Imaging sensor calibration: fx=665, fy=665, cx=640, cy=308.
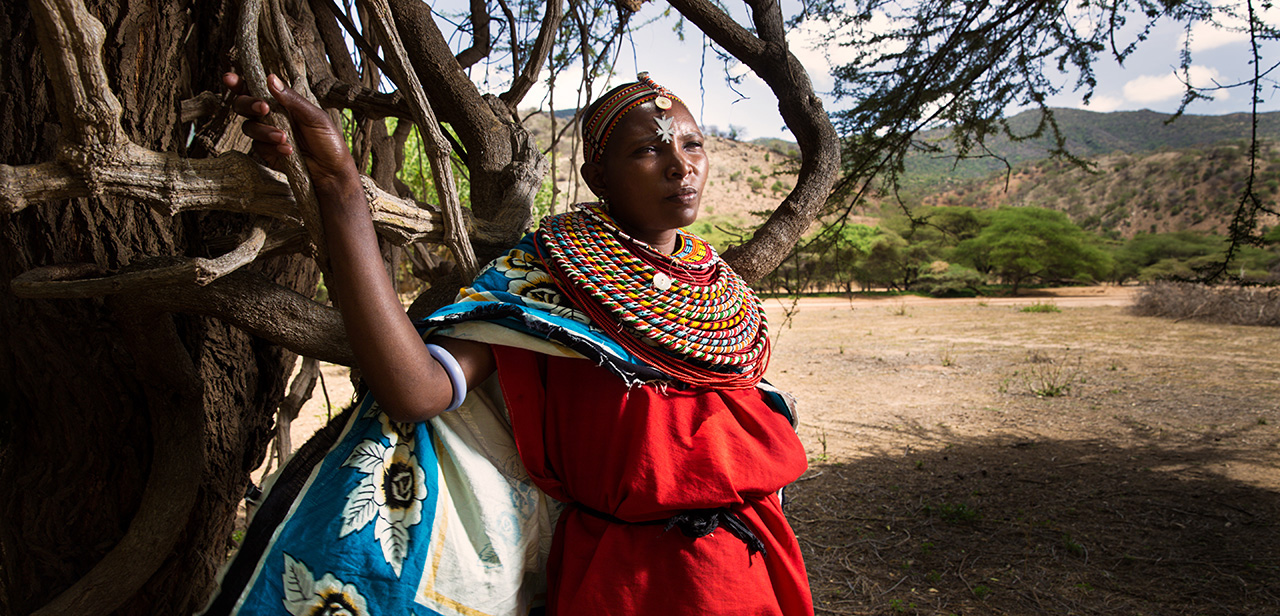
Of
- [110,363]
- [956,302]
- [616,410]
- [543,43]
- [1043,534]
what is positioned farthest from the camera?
[956,302]

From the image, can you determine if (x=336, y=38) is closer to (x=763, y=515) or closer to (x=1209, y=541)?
(x=763, y=515)

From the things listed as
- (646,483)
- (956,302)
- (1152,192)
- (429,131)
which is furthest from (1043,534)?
(1152,192)

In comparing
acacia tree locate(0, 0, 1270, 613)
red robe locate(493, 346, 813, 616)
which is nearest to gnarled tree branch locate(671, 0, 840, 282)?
acacia tree locate(0, 0, 1270, 613)

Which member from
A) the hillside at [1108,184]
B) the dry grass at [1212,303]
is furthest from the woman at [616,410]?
the hillside at [1108,184]

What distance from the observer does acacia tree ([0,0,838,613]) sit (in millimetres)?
1173

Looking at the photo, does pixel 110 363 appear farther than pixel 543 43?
No

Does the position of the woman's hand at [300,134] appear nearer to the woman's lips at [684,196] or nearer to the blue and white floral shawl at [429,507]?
the blue and white floral shawl at [429,507]

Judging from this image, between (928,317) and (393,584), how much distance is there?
16445 mm

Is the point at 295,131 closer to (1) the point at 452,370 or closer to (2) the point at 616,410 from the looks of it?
(1) the point at 452,370

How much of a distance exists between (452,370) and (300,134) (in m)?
0.46

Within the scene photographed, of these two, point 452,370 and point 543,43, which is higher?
point 543,43

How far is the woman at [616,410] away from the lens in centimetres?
123

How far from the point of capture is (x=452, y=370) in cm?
120

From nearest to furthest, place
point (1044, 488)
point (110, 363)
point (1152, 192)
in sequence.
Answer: point (110, 363)
point (1044, 488)
point (1152, 192)
